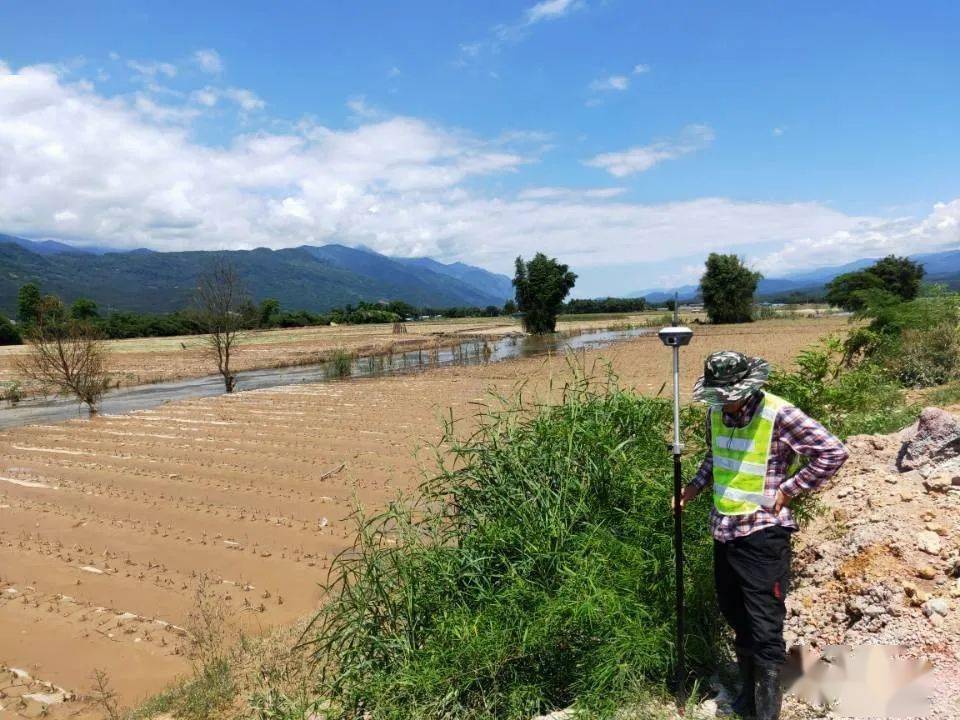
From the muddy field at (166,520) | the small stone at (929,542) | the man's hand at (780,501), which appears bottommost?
the muddy field at (166,520)

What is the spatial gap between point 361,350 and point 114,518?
113ft

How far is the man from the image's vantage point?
301 centimetres

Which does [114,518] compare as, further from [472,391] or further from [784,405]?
[472,391]

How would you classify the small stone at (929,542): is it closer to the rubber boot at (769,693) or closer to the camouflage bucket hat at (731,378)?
the rubber boot at (769,693)

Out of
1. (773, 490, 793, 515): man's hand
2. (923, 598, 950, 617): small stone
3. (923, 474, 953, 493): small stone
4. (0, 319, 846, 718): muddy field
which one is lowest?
(0, 319, 846, 718): muddy field

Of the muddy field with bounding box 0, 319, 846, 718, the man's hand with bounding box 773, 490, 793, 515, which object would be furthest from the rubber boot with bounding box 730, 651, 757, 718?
the muddy field with bounding box 0, 319, 846, 718

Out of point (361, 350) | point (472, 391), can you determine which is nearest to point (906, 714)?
point (472, 391)

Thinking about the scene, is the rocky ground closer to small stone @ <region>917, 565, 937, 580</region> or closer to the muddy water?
small stone @ <region>917, 565, 937, 580</region>

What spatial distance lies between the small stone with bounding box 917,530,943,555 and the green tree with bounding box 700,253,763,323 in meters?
56.6

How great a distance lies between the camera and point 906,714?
2.90 meters

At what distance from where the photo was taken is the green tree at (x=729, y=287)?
57344 millimetres

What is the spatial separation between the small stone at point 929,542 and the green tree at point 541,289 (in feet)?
172

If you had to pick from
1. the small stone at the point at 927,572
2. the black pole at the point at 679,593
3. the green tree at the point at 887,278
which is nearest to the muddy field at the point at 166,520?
the black pole at the point at 679,593

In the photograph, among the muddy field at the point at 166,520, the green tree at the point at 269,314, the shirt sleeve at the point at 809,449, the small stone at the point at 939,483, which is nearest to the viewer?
the shirt sleeve at the point at 809,449
